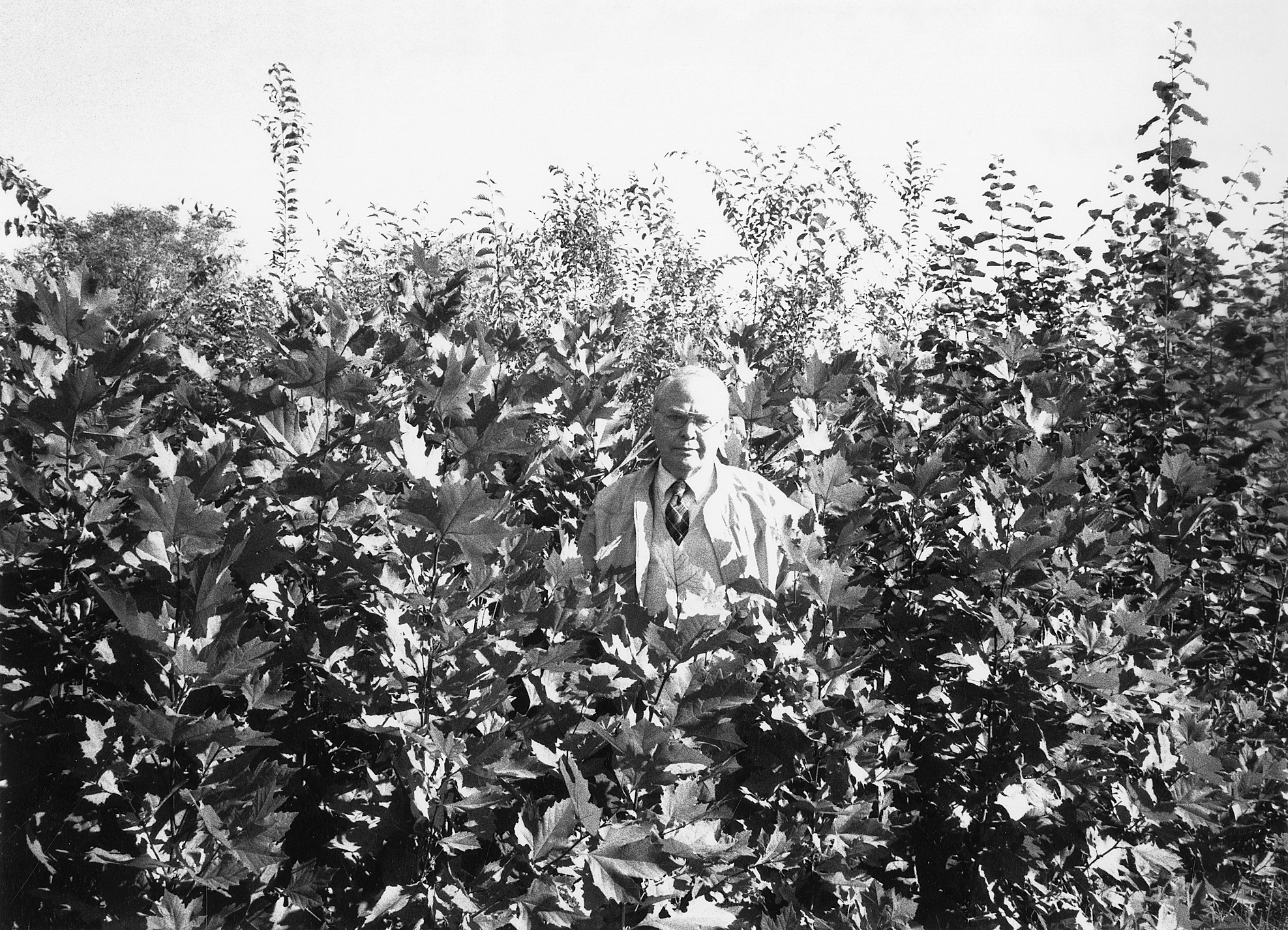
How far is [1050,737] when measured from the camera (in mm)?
2613

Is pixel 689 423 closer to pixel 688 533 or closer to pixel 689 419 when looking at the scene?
pixel 689 419

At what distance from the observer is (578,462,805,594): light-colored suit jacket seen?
295 cm

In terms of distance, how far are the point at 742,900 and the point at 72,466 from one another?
189 cm

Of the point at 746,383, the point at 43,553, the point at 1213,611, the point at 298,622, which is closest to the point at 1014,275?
the point at 1213,611

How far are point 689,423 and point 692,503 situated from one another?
0.25 metres

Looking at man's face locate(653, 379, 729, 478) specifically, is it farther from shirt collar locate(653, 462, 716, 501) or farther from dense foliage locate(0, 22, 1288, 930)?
dense foliage locate(0, 22, 1288, 930)

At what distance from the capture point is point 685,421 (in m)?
2.95

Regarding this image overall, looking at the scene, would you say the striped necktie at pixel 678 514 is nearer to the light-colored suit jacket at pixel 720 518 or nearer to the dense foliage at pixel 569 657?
the light-colored suit jacket at pixel 720 518

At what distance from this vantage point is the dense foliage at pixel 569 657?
1.92m

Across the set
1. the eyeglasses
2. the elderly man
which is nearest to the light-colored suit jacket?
the elderly man

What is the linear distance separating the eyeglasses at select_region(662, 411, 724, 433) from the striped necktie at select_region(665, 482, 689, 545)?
0.60 ft

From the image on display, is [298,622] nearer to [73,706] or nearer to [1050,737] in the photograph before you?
[73,706]

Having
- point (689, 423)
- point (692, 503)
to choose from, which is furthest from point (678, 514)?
point (689, 423)

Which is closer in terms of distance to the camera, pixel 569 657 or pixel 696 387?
pixel 569 657
